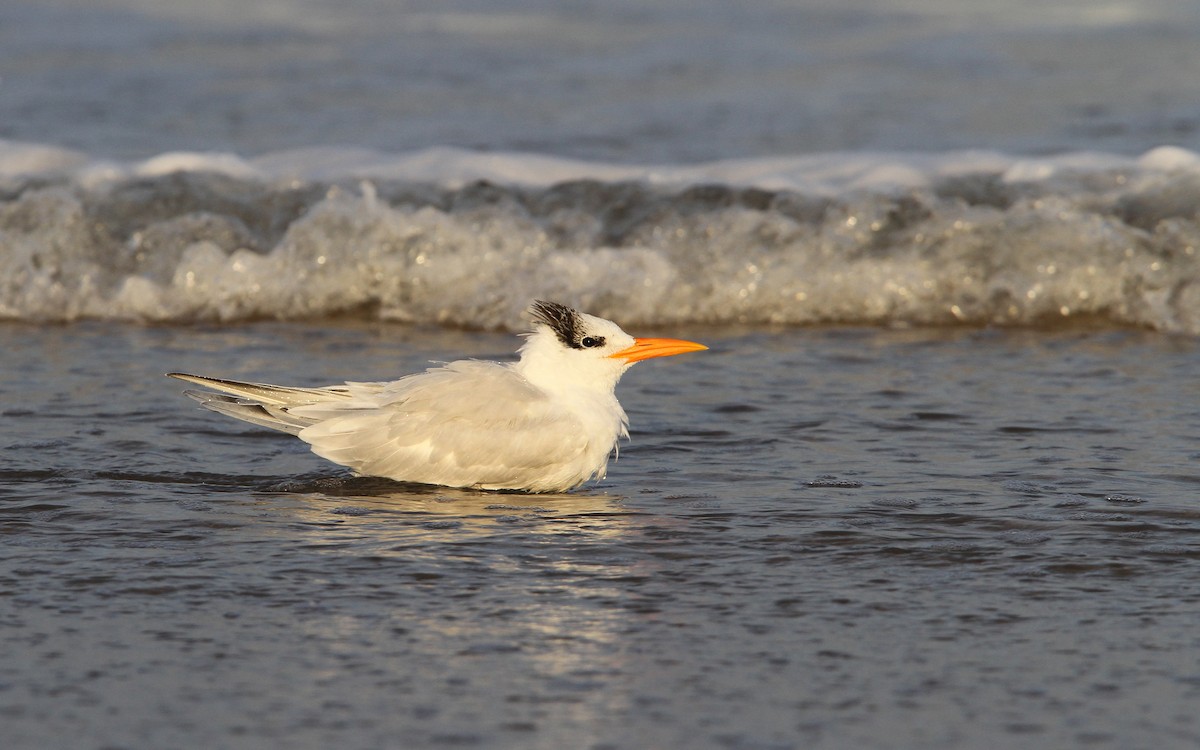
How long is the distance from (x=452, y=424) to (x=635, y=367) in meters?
2.43

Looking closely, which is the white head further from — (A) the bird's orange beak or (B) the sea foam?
(B) the sea foam

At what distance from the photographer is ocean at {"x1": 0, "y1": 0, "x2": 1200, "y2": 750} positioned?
13.3 ft

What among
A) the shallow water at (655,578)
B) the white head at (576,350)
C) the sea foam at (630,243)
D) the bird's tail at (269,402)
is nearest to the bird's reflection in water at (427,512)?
the shallow water at (655,578)

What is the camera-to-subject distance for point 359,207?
10.8 metres

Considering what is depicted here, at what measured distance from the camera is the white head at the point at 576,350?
646 cm

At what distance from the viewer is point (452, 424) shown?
615cm

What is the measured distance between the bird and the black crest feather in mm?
224

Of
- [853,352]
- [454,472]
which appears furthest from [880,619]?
[853,352]

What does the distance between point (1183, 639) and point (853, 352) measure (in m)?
4.45

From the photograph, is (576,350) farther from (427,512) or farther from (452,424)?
(427,512)

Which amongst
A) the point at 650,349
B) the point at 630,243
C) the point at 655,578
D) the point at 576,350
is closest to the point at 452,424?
the point at 576,350

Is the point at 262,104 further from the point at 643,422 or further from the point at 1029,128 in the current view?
the point at 643,422

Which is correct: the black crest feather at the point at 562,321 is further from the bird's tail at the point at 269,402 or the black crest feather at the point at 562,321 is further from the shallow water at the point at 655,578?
the bird's tail at the point at 269,402

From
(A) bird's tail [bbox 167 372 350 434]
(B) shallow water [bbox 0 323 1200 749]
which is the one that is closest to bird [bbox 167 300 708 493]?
(A) bird's tail [bbox 167 372 350 434]
